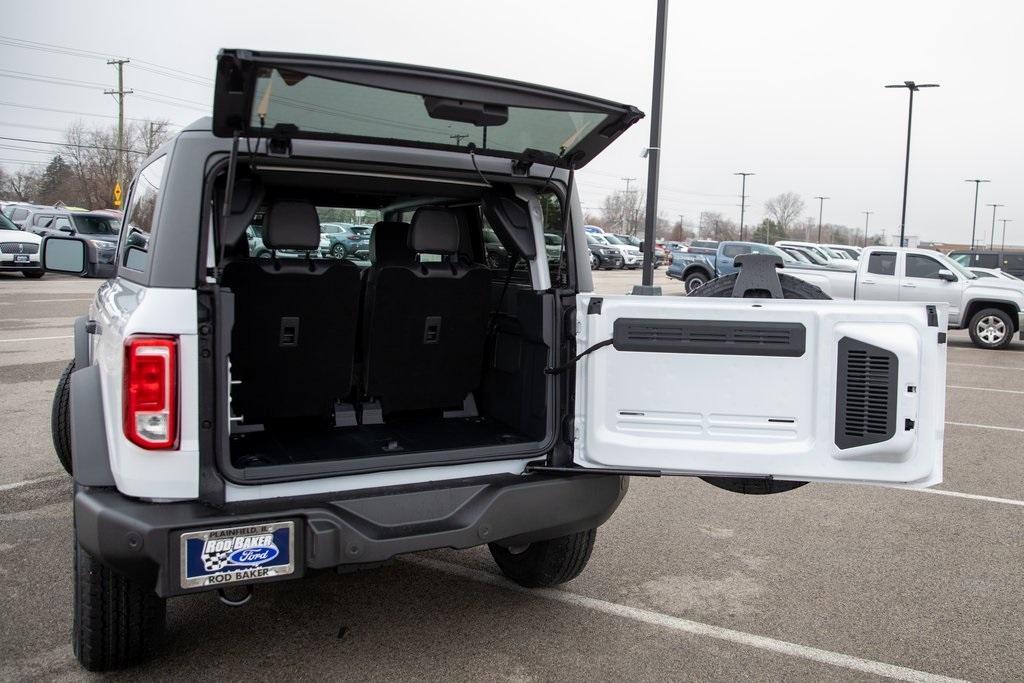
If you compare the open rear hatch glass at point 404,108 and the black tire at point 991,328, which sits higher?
the open rear hatch glass at point 404,108

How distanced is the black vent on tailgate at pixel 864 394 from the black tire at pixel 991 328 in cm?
1463

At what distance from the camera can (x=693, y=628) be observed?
376 centimetres

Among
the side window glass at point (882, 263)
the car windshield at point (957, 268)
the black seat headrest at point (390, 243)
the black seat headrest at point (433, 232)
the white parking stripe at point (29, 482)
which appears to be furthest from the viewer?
the side window glass at point (882, 263)

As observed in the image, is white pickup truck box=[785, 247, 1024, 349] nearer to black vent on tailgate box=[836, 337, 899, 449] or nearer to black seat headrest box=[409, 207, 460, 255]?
black seat headrest box=[409, 207, 460, 255]

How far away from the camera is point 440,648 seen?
3484 mm

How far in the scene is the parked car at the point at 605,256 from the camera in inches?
1593

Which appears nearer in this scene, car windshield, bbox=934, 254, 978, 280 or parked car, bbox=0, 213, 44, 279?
car windshield, bbox=934, 254, 978, 280

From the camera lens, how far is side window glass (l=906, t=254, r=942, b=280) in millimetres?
16219

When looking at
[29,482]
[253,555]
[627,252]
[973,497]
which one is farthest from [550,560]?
[627,252]

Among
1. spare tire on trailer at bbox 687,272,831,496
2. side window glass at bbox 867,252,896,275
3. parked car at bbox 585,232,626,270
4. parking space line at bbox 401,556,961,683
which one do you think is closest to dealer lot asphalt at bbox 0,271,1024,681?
parking space line at bbox 401,556,961,683

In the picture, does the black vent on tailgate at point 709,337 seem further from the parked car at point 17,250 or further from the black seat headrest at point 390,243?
the parked car at point 17,250

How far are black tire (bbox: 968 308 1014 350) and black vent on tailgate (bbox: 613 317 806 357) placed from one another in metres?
14.7

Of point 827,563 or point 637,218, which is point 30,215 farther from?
Result: point 637,218

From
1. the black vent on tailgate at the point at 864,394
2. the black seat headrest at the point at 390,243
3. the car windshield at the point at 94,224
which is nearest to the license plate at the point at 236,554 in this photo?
the black vent on tailgate at the point at 864,394
